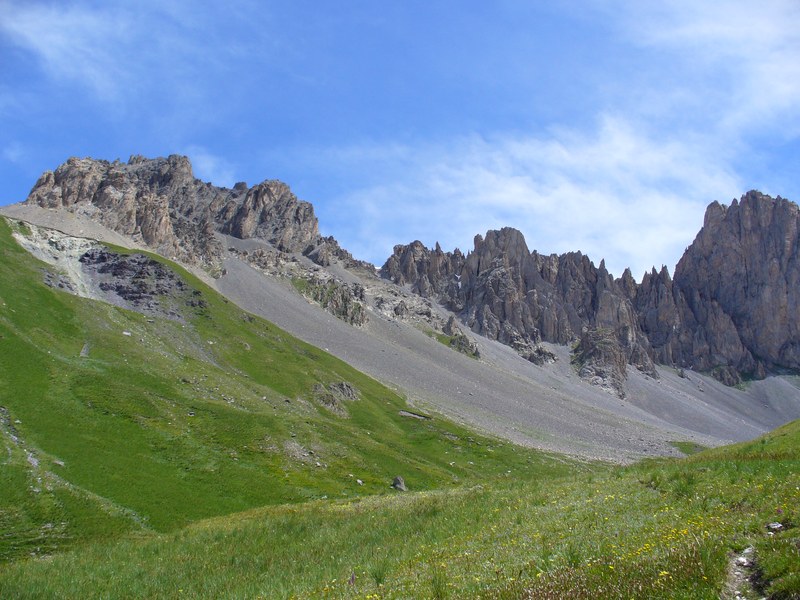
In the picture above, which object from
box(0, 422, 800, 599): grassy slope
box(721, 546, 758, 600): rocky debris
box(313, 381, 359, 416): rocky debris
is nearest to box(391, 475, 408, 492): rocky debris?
box(313, 381, 359, 416): rocky debris

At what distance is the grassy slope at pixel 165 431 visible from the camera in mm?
45938

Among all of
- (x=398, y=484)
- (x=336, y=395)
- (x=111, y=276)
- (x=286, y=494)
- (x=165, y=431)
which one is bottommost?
(x=286, y=494)

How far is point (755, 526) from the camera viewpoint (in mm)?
12445

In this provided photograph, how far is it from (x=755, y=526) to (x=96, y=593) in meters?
19.2

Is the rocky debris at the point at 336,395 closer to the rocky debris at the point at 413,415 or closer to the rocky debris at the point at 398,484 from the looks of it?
the rocky debris at the point at 413,415

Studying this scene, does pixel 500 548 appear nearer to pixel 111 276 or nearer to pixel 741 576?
pixel 741 576

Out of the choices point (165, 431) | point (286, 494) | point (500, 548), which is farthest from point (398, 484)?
point (500, 548)

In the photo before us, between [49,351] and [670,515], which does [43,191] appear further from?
[670,515]

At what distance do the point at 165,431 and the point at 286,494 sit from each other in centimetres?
1888

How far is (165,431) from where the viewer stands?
6894 cm

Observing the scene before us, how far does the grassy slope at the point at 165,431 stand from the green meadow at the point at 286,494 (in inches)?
12.9

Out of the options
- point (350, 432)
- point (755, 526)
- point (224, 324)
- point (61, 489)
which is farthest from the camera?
point (224, 324)

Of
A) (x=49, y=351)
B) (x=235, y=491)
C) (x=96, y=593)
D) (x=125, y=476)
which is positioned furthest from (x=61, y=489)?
(x=49, y=351)

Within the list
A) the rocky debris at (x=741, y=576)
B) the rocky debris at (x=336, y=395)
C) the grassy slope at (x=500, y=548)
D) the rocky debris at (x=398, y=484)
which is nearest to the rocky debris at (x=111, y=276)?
the rocky debris at (x=336, y=395)
